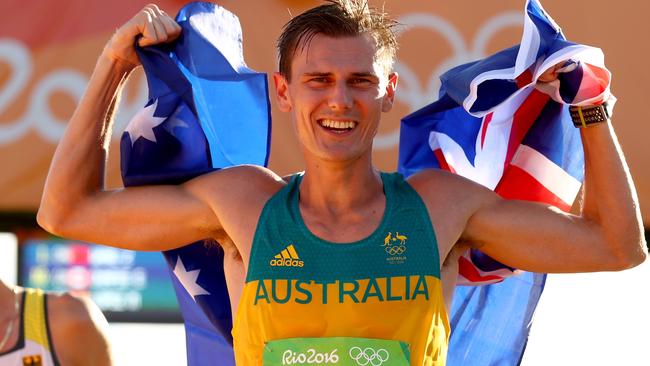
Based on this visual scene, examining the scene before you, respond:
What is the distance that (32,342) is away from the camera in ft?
11.5

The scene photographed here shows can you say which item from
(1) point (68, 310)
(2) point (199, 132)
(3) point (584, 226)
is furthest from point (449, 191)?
(1) point (68, 310)

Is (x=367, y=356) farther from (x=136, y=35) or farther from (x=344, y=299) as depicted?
(x=136, y=35)

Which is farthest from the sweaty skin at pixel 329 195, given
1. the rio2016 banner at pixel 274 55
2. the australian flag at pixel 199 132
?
the rio2016 banner at pixel 274 55

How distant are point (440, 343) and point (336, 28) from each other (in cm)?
82

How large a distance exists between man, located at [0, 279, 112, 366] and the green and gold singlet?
0.43 m

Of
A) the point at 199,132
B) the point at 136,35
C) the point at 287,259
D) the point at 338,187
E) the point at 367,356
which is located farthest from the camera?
the point at 199,132

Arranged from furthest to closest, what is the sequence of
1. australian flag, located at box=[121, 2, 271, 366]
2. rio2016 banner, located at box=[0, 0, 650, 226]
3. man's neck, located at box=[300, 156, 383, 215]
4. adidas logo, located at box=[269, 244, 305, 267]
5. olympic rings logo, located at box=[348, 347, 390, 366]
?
rio2016 banner, located at box=[0, 0, 650, 226]
australian flag, located at box=[121, 2, 271, 366]
man's neck, located at box=[300, 156, 383, 215]
adidas logo, located at box=[269, 244, 305, 267]
olympic rings logo, located at box=[348, 347, 390, 366]

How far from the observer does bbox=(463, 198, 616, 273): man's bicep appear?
341cm

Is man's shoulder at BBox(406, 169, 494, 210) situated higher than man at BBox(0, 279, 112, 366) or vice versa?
man's shoulder at BBox(406, 169, 494, 210)

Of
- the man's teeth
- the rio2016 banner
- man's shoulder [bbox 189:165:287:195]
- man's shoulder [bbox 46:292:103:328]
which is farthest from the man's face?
the rio2016 banner

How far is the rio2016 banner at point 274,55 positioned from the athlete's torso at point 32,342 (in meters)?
2.04

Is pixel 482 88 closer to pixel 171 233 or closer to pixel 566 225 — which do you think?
pixel 566 225

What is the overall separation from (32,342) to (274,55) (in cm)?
225

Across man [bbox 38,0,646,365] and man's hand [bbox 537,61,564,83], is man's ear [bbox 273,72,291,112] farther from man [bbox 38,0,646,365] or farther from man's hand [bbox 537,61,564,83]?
man's hand [bbox 537,61,564,83]
